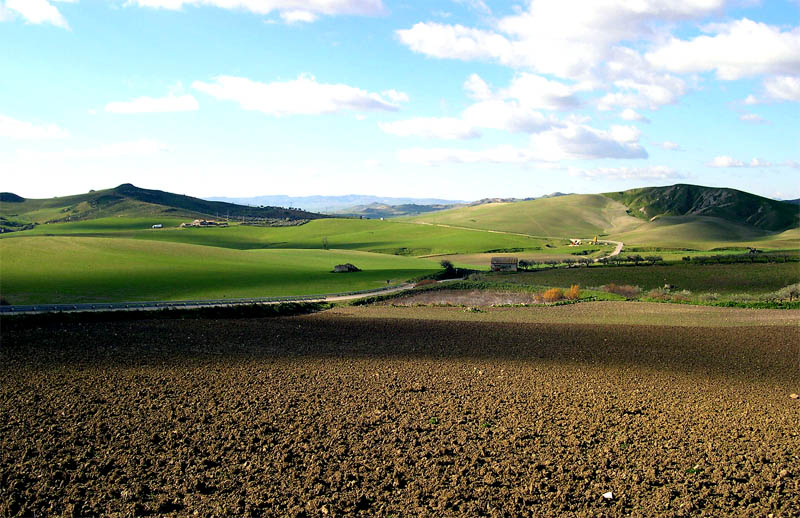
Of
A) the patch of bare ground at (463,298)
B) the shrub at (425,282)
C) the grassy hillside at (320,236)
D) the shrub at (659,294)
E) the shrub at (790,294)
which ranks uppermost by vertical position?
the grassy hillside at (320,236)

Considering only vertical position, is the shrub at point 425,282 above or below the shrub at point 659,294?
below

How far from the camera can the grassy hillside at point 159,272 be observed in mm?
53719

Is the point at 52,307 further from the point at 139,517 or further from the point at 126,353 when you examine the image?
the point at 139,517

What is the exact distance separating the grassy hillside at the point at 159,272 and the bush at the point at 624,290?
24543 mm

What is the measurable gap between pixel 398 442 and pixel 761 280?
65.4 metres

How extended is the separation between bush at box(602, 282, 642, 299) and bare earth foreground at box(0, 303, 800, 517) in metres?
32.7

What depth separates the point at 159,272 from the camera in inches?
2640

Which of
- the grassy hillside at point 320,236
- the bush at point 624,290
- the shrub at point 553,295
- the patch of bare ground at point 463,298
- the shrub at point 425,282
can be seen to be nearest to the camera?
the patch of bare ground at point 463,298

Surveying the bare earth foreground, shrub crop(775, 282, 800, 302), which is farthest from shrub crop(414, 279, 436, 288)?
the bare earth foreground

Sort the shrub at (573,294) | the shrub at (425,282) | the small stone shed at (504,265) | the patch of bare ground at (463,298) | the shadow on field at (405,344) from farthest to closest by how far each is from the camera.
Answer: the small stone shed at (504,265) < the shrub at (425,282) < the shrub at (573,294) < the patch of bare ground at (463,298) < the shadow on field at (405,344)

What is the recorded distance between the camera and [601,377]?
21.5m

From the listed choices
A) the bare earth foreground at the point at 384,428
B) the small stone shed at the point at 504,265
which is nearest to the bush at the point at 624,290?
the small stone shed at the point at 504,265

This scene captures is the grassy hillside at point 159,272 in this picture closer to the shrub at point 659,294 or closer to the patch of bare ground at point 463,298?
the patch of bare ground at point 463,298

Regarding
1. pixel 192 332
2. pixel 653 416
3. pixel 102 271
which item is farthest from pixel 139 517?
pixel 102 271
